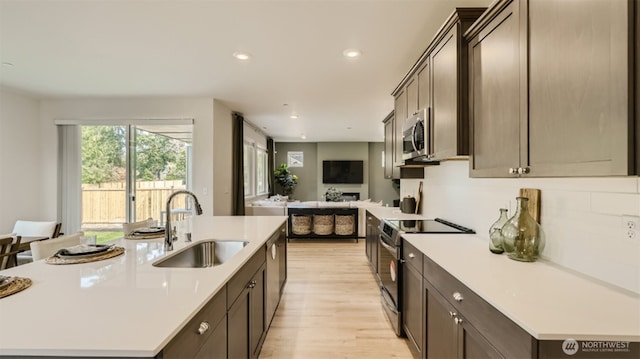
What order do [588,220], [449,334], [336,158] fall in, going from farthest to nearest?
[336,158]
[449,334]
[588,220]

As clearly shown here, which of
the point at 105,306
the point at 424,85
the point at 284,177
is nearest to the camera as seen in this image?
the point at 105,306

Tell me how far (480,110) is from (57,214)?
19.7ft

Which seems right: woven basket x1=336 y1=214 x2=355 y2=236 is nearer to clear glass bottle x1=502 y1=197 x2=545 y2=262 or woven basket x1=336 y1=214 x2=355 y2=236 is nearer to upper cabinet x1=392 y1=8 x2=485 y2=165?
upper cabinet x1=392 y1=8 x2=485 y2=165

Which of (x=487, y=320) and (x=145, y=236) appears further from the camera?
(x=145, y=236)

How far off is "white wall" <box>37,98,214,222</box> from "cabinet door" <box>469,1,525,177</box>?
12.8ft

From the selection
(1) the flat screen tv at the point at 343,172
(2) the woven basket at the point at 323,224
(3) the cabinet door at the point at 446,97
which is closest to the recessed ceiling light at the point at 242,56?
(3) the cabinet door at the point at 446,97

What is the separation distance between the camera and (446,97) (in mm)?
2016

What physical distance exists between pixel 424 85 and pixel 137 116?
4337mm

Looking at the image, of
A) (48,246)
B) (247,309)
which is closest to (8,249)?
(48,246)

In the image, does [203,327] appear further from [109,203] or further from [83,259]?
[109,203]

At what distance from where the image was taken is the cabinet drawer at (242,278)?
1.44 metres

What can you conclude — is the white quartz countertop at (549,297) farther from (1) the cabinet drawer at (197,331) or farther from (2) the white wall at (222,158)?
(2) the white wall at (222,158)

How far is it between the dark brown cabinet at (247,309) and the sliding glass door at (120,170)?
127 inches

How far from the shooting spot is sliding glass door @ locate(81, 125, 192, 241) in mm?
4695
